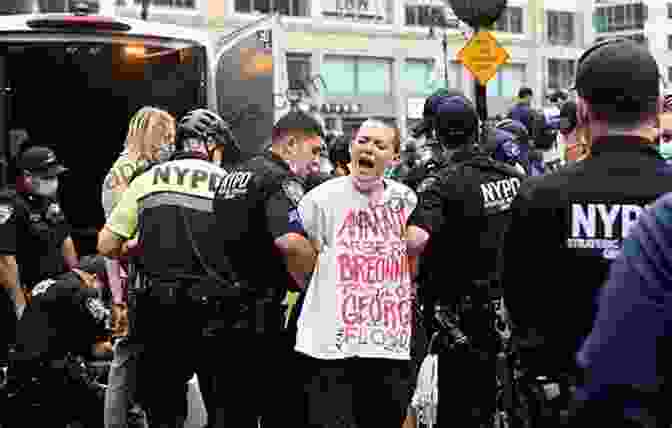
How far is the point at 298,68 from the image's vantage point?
60.8 m

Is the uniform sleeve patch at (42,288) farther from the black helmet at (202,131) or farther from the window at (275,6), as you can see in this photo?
the window at (275,6)

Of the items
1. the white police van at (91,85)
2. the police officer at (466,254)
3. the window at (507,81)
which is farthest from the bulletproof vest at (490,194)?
the window at (507,81)

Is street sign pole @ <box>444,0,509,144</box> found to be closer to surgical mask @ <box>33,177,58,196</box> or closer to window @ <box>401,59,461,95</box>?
surgical mask @ <box>33,177,58,196</box>

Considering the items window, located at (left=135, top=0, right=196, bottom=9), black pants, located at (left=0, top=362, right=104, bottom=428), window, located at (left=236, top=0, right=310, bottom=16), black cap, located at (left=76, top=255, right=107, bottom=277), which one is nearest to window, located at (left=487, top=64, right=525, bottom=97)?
window, located at (left=236, top=0, right=310, bottom=16)

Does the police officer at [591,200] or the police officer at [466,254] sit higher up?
the police officer at [591,200]

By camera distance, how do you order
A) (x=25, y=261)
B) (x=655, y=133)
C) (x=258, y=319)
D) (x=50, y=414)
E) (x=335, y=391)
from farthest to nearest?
1. (x=25, y=261)
2. (x=50, y=414)
3. (x=258, y=319)
4. (x=335, y=391)
5. (x=655, y=133)

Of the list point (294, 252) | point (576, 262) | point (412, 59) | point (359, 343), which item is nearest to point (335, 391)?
point (359, 343)

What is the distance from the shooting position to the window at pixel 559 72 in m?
70.9

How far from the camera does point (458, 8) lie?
1098 cm

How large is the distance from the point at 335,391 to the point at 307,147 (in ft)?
4.26

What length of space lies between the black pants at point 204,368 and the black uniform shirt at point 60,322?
100cm

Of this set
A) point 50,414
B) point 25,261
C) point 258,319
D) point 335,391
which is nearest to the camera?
point 335,391

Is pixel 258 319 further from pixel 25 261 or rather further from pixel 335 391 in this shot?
pixel 25 261

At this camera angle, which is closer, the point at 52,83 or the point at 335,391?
the point at 335,391
